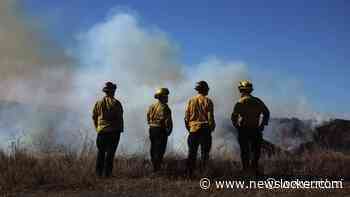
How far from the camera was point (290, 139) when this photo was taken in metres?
25.5

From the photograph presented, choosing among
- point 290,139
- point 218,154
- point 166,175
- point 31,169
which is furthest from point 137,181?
point 290,139

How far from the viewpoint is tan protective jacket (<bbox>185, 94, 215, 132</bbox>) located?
1050cm

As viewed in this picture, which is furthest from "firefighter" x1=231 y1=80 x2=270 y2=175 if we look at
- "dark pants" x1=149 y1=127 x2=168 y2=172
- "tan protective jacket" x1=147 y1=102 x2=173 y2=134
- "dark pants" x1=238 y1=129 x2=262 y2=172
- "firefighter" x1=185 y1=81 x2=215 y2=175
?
"dark pants" x1=149 y1=127 x2=168 y2=172

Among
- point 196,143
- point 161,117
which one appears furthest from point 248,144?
point 161,117

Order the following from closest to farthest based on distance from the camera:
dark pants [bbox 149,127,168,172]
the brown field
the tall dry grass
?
the brown field → the tall dry grass → dark pants [bbox 149,127,168,172]

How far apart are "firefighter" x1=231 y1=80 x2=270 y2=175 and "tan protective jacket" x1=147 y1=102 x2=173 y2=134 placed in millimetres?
1411

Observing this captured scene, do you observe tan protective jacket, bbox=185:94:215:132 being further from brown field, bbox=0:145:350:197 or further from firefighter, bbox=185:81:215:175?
brown field, bbox=0:145:350:197

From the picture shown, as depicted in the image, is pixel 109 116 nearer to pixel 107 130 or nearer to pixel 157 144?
pixel 107 130

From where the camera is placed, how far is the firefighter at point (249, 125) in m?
10.6

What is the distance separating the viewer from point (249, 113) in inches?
416

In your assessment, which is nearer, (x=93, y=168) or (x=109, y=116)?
(x=109, y=116)

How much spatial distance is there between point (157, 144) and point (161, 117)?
565 millimetres

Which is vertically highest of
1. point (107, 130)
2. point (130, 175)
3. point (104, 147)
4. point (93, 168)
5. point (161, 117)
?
point (161, 117)

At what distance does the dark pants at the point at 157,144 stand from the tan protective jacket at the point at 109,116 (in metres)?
0.84
